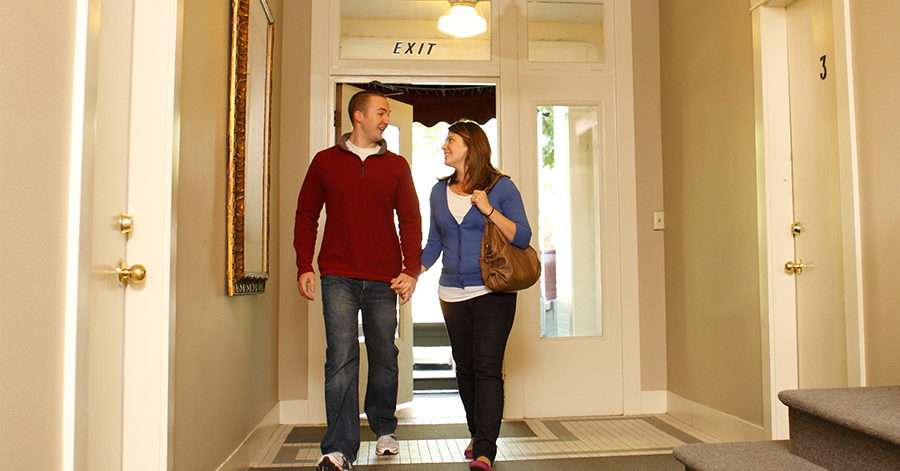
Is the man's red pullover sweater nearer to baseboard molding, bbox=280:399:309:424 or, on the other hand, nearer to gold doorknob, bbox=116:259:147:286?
gold doorknob, bbox=116:259:147:286

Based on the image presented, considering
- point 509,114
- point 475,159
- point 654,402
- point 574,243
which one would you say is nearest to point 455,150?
point 475,159

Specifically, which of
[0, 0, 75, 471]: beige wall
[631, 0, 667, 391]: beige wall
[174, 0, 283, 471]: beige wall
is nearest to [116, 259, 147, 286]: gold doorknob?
[174, 0, 283, 471]: beige wall

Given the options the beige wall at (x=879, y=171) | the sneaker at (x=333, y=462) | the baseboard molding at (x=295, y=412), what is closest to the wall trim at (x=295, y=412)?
the baseboard molding at (x=295, y=412)

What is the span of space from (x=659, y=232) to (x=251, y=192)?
2.25m

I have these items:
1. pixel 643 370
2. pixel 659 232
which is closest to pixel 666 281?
pixel 659 232

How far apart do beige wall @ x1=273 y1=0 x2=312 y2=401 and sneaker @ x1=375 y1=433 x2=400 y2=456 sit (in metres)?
0.84

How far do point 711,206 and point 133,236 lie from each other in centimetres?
255

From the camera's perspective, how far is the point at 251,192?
8.63ft

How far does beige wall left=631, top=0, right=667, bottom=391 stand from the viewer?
362cm

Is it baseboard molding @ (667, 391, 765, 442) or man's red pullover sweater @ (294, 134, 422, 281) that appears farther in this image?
baseboard molding @ (667, 391, 765, 442)

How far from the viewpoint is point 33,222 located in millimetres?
1059

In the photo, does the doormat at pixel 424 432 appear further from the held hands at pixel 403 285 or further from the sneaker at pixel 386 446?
the held hands at pixel 403 285

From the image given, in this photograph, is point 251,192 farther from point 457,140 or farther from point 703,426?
point 703,426

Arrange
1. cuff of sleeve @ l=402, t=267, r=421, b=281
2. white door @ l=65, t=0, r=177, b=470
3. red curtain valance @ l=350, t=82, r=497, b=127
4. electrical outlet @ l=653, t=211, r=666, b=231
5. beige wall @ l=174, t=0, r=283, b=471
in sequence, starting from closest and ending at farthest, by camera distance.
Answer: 1. white door @ l=65, t=0, r=177, b=470
2. beige wall @ l=174, t=0, r=283, b=471
3. cuff of sleeve @ l=402, t=267, r=421, b=281
4. electrical outlet @ l=653, t=211, r=666, b=231
5. red curtain valance @ l=350, t=82, r=497, b=127
